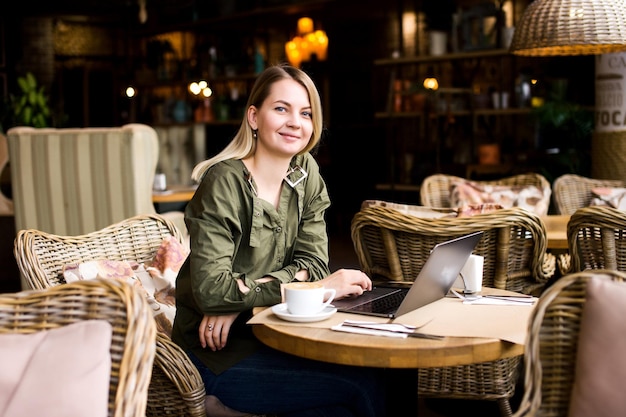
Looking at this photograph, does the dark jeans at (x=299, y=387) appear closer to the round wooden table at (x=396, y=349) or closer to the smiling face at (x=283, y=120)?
the round wooden table at (x=396, y=349)

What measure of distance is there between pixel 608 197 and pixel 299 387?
10.6 ft

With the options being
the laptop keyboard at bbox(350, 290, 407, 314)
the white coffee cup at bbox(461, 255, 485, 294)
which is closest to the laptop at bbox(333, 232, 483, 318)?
the laptop keyboard at bbox(350, 290, 407, 314)

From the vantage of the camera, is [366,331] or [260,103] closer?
[366,331]

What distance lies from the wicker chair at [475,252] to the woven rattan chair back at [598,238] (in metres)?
0.13

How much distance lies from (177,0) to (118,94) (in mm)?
5262

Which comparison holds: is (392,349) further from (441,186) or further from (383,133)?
(383,133)

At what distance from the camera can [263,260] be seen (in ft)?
7.63

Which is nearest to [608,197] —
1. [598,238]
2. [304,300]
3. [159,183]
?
[598,238]

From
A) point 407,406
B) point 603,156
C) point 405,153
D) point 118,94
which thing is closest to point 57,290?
point 407,406

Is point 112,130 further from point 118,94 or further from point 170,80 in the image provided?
point 118,94

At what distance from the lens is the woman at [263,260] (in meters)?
2.09

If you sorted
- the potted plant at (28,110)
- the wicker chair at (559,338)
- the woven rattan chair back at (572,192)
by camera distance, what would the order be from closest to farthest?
the wicker chair at (559,338) < the woven rattan chair back at (572,192) < the potted plant at (28,110)

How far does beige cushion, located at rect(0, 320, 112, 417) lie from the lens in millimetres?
1420

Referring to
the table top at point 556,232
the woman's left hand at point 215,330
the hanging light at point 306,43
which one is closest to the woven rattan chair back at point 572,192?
the table top at point 556,232
